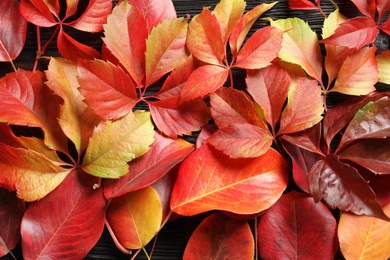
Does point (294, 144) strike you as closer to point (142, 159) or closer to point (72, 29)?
point (142, 159)

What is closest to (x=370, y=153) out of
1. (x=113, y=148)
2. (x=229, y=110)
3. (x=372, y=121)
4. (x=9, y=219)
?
(x=372, y=121)

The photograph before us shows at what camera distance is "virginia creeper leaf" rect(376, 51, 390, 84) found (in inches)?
19.5

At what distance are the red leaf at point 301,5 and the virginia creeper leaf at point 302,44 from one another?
2 centimetres

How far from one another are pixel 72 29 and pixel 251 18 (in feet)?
0.65

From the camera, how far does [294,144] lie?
0.48m

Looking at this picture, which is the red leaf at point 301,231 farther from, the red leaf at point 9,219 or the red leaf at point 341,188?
the red leaf at point 9,219

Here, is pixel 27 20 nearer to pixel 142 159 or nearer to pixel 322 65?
pixel 142 159

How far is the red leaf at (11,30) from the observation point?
1.69 ft

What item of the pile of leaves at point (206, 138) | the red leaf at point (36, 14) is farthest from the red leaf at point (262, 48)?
the red leaf at point (36, 14)

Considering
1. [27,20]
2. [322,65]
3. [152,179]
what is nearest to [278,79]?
[322,65]

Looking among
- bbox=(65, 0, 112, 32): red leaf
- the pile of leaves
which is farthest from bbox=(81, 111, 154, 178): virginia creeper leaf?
bbox=(65, 0, 112, 32): red leaf

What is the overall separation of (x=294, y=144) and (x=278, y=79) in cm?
7

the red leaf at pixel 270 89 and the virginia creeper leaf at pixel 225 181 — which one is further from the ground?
the red leaf at pixel 270 89

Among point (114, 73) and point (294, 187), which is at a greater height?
point (114, 73)
